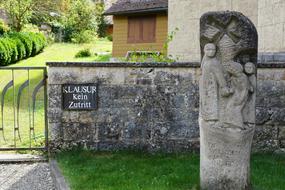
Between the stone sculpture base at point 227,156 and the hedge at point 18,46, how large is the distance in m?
21.2

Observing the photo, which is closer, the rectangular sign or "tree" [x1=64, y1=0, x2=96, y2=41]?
the rectangular sign

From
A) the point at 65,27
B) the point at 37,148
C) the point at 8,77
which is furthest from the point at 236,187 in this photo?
the point at 65,27

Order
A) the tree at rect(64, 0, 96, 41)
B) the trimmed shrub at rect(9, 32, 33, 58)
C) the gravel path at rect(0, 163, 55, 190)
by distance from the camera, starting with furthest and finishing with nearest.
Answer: the tree at rect(64, 0, 96, 41)
the trimmed shrub at rect(9, 32, 33, 58)
the gravel path at rect(0, 163, 55, 190)

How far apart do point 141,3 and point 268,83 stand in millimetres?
17125

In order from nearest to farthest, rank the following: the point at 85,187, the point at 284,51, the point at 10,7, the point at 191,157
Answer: the point at 85,187, the point at 191,157, the point at 284,51, the point at 10,7

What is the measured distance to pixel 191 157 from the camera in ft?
→ 25.3

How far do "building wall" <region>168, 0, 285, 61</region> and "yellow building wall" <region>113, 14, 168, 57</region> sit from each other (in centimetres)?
694

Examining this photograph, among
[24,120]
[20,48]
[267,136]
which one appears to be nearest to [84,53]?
[20,48]

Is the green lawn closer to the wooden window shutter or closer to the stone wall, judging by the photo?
the stone wall

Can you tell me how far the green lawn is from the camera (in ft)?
32.2

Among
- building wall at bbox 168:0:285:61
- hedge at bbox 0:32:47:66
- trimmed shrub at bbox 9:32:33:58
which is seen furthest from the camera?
trimmed shrub at bbox 9:32:33:58

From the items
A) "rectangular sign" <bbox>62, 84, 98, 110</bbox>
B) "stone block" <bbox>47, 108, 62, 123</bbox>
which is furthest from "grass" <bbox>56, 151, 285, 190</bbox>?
"rectangular sign" <bbox>62, 84, 98, 110</bbox>

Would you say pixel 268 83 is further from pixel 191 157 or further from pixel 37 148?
pixel 37 148

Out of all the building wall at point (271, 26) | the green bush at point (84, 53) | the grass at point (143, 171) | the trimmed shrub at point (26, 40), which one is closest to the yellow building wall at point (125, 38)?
the green bush at point (84, 53)
